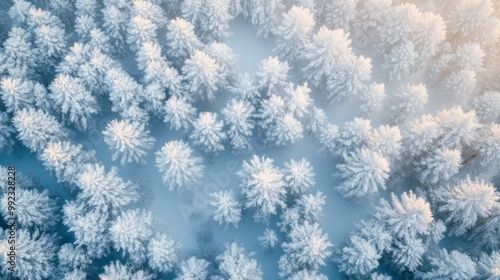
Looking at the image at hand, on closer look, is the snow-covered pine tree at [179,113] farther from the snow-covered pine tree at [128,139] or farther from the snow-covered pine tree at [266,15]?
the snow-covered pine tree at [266,15]

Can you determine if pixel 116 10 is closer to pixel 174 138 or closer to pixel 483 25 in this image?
pixel 174 138

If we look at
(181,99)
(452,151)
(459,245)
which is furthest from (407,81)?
(181,99)

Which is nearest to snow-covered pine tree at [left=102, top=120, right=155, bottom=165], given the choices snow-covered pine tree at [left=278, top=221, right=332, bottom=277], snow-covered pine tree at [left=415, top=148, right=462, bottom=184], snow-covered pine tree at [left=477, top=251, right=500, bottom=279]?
snow-covered pine tree at [left=278, top=221, right=332, bottom=277]

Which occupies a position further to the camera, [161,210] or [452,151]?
[161,210]

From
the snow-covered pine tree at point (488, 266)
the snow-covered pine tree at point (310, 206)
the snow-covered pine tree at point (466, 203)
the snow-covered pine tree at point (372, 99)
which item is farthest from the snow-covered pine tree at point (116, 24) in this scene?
the snow-covered pine tree at point (488, 266)

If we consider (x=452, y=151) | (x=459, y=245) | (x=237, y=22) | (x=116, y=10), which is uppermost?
(x=237, y=22)

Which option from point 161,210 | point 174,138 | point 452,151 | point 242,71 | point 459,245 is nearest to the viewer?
point 452,151

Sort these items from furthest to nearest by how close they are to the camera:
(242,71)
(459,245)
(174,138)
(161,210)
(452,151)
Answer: (242,71)
(174,138)
(161,210)
(459,245)
(452,151)
